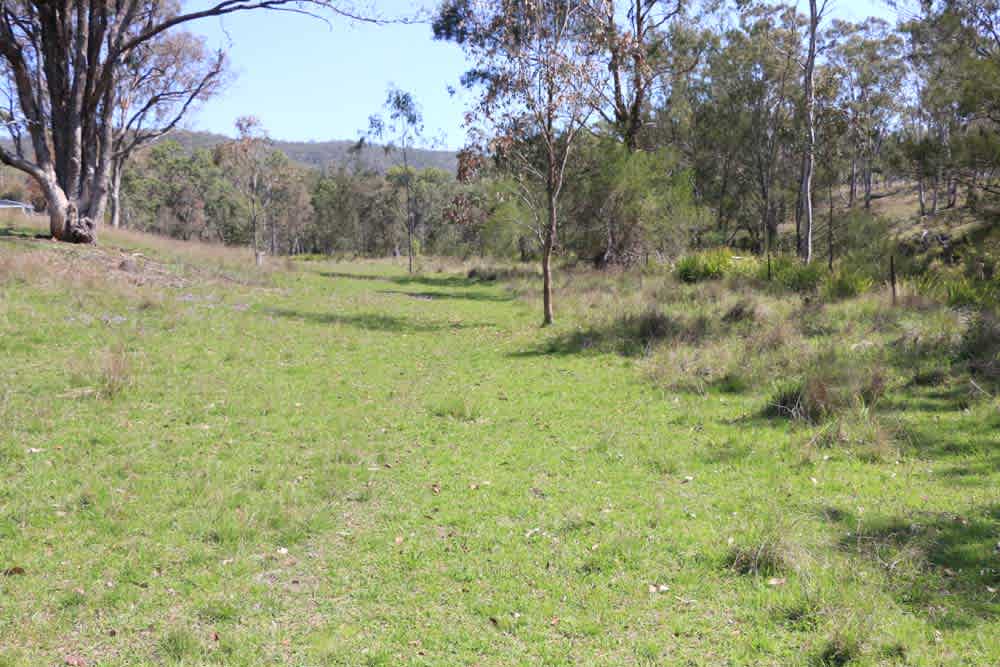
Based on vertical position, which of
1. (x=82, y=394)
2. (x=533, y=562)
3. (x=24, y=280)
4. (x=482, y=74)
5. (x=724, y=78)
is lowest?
(x=533, y=562)

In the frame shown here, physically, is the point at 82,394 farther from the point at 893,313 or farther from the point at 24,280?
the point at 893,313

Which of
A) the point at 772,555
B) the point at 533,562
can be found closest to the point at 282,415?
the point at 533,562

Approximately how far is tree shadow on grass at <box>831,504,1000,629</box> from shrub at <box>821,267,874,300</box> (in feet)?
41.1

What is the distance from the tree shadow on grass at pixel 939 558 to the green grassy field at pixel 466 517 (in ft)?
0.07

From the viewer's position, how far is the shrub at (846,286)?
57.2ft

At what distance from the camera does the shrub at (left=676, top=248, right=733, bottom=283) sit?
2331 centimetres

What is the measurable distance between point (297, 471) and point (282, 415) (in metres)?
2.06

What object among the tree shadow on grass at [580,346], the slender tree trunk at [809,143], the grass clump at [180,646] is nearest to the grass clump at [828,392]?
the tree shadow on grass at [580,346]

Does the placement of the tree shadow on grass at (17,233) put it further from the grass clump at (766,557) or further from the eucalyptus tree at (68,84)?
the grass clump at (766,557)

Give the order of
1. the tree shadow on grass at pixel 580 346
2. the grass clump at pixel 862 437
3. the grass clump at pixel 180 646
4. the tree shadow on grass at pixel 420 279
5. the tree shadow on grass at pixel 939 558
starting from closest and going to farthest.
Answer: the grass clump at pixel 180 646 < the tree shadow on grass at pixel 939 558 < the grass clump at pixel 862 437 < the tree shadow on grass at pixel 580 346 < the tree shadow on grass at pixel 420 279

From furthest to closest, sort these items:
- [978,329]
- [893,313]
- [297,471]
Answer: [893,313] < [978,329] < [297,471]

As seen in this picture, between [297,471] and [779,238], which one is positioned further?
[779,238]

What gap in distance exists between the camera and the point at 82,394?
862 centimetres

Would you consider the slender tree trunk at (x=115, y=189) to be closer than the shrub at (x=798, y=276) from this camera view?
No
